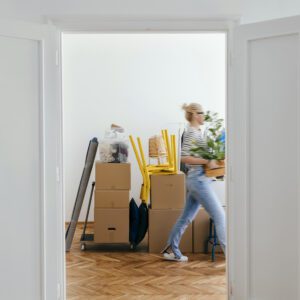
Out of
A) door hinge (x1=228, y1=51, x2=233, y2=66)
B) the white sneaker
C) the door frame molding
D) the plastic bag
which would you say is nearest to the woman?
the white sneaker

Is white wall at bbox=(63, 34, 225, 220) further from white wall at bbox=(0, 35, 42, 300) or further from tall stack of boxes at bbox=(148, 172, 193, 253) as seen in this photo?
white wall at bbox=(0, 35, 42, 300)

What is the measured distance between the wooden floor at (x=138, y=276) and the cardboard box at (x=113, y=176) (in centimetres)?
70

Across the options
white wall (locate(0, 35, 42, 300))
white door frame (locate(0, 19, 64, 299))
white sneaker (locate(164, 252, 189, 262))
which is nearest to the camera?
white wall (locate(0, 35, 42, 300))

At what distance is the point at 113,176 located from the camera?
5637mm

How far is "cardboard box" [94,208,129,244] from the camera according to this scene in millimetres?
5590

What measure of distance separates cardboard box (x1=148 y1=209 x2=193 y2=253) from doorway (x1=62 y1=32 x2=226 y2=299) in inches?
51.4

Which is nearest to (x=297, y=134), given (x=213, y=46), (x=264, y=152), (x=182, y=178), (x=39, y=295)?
(x=264, y=152)

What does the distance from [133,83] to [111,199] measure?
1849mm

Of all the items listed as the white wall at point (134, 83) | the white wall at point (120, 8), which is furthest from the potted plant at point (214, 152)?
the white wall at point (134, 83)

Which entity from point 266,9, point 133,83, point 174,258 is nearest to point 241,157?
point 266,9

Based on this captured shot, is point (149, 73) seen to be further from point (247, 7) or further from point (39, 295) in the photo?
point (39, 295)

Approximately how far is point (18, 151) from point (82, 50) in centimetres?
382

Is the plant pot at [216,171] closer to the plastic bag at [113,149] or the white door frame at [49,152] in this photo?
the plastic bag at [113,149]

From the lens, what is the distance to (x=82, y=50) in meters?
6.76
